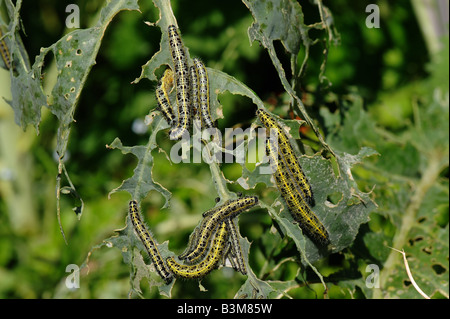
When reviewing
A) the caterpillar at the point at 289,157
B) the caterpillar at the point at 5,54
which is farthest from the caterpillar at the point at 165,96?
the caterpillar at the point at 5,54

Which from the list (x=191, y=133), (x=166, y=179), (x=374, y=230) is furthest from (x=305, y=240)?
(x=166, y=179)

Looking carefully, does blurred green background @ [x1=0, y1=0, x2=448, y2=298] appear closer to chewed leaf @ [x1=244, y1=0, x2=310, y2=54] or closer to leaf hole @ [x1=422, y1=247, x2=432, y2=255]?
leaf hole @ [x1=422, y1=247, x2=432, y2=255]

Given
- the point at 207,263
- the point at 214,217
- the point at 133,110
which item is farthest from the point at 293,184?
the point at 133,110

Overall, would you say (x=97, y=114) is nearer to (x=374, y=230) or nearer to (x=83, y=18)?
(x=83, y=18)

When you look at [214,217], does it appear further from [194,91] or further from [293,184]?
[194,91]

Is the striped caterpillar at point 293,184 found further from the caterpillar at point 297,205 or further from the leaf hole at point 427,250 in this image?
the leaf hole at point 427,250
